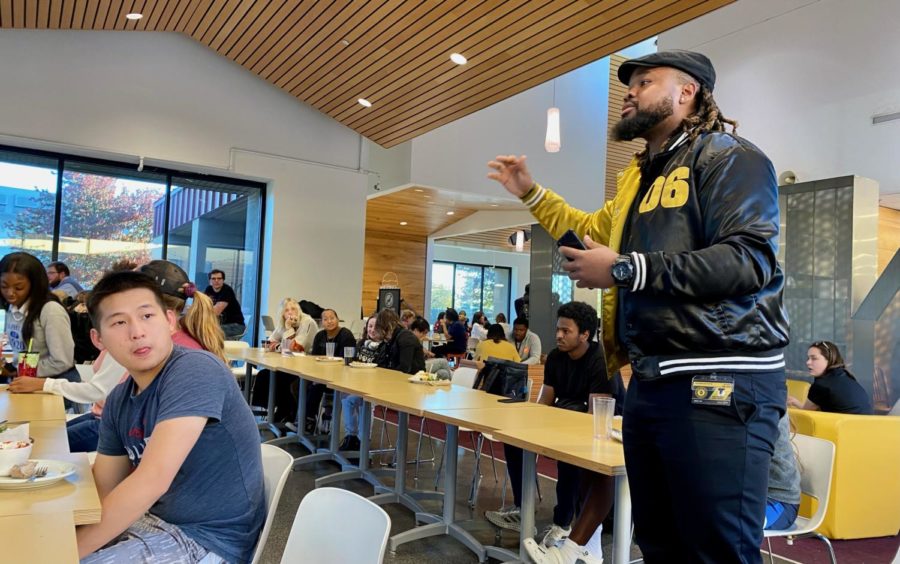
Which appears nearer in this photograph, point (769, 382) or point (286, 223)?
point (769, 382)

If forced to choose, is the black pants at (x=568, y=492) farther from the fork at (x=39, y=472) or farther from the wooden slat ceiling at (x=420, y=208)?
the wooden slat ceiling at (x=420, y=208)

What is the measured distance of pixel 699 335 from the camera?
3.81 feet

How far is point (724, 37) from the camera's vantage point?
28.1 feet

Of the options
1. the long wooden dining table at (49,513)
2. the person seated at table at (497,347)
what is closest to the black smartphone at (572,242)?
the long wooden dining table at (49,513)

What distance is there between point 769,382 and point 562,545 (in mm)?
1848

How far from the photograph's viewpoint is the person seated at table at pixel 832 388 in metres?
4.01

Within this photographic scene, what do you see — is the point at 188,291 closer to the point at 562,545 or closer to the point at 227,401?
the point at 227,401

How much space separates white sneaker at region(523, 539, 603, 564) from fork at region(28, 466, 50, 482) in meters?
1.87

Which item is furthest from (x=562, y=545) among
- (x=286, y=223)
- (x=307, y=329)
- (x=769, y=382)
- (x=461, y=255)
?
(x=461, y=255)

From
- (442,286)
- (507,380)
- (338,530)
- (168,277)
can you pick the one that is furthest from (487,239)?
(338,530)

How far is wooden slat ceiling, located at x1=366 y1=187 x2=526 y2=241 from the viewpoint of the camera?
33.6 ft

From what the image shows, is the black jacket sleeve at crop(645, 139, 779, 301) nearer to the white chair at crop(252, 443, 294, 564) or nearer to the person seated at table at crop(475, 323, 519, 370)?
the white chair at crop(252, 443, 294, 564)

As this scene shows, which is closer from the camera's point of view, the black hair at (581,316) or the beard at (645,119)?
the beard at (645,119)

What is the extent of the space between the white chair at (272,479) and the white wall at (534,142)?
299 inches
